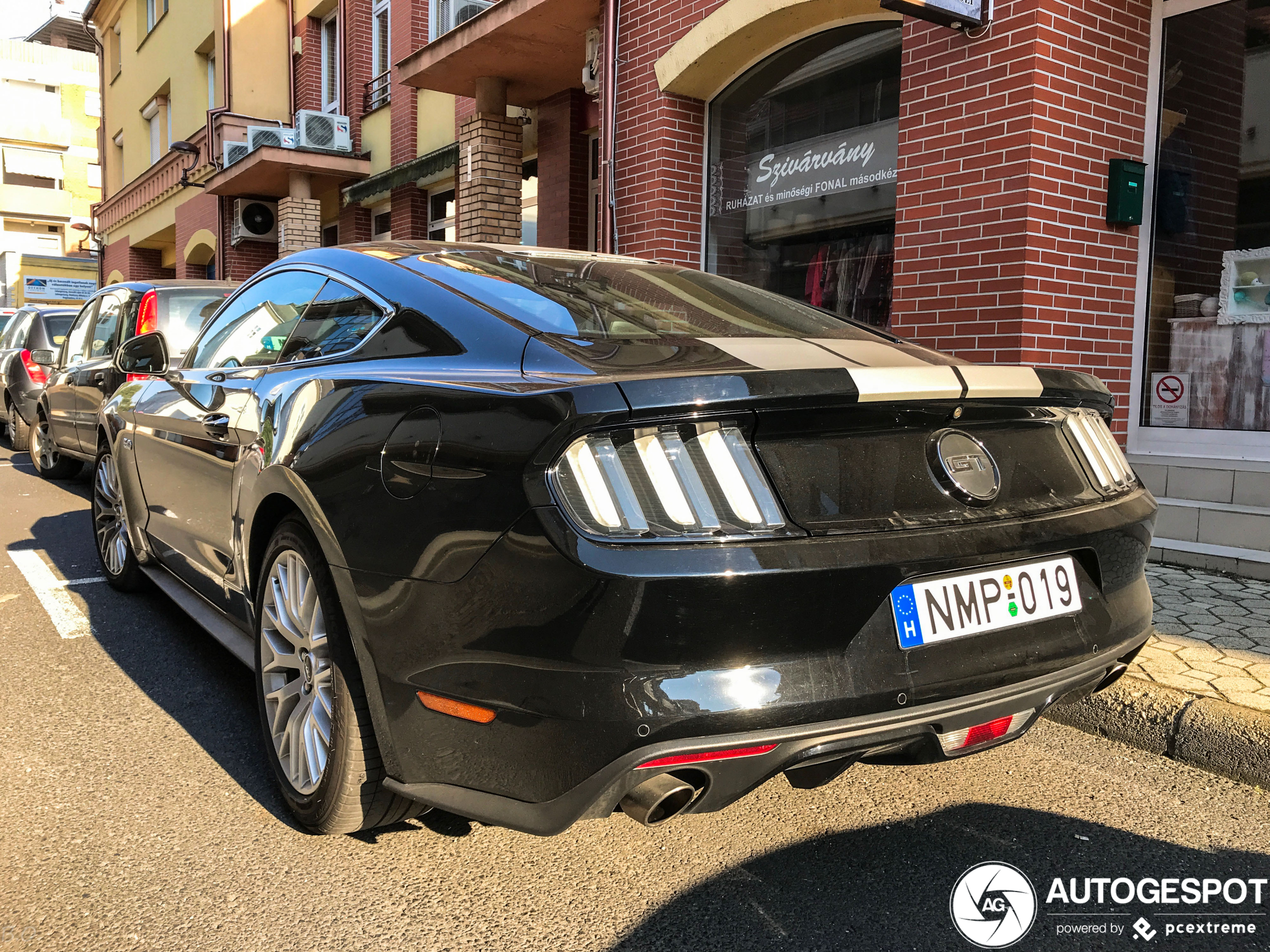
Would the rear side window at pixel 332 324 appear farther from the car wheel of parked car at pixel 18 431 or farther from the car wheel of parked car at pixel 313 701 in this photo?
the car wheel of parked car at pixel 18 431

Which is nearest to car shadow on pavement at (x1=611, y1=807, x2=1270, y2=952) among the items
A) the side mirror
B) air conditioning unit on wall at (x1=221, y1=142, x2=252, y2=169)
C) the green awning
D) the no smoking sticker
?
the side mirror

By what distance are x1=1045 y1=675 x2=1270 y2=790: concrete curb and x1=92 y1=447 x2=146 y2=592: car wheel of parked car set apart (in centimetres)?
391

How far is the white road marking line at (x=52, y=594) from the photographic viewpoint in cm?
442

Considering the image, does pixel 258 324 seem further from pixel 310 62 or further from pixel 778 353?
pixel 310 62

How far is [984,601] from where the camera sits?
2119mm

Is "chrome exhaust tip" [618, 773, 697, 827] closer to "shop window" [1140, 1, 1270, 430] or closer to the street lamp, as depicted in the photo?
"shop window" [1140, 1, 1270, 430]

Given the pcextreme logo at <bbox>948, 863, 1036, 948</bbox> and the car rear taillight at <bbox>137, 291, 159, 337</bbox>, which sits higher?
the car rear taillight at <bbox>137, 291, 159, 337</bbox>

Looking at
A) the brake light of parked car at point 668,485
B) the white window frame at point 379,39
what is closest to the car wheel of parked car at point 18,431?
the white window frame at point 379,39

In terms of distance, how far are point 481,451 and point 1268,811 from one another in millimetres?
2360

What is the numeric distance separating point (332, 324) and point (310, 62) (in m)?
16.7

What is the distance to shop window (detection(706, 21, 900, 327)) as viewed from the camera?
281 inches

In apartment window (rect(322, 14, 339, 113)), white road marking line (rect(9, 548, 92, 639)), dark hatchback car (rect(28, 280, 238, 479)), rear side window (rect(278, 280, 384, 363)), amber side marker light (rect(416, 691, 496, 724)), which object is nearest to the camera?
amber side marker light (rect(416, 691, 496, 724))

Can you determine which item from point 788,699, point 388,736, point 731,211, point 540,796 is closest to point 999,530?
point 788,699

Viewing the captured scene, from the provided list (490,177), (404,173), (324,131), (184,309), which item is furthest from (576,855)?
(324,131)
